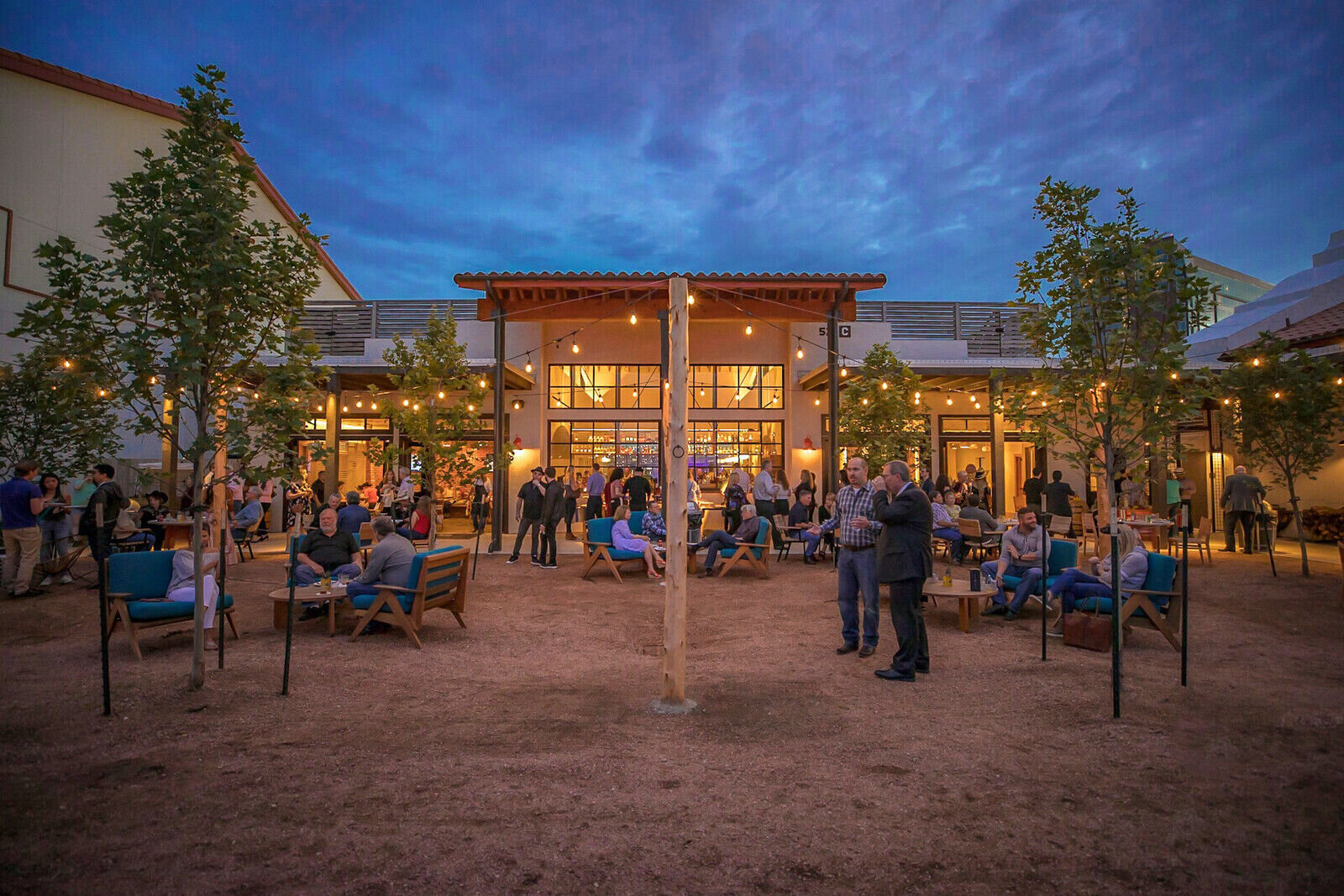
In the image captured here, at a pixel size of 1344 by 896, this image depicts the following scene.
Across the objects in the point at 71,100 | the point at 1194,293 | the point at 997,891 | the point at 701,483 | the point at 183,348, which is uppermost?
the point at 71,100

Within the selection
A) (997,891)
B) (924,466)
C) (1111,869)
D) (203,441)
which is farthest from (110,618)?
(924,466)

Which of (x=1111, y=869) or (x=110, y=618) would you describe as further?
(x=110, y=618)

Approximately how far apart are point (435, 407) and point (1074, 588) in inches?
381

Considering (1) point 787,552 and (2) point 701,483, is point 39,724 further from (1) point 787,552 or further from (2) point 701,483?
(2) point 701,483

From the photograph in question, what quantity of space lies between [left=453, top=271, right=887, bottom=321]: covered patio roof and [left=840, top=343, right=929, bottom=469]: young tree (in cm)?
153

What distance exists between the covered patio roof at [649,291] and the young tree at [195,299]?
868 centimetres

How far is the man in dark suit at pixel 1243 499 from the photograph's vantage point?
1241cm

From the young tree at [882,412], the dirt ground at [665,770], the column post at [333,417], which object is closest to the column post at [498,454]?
the column post at [333,417]

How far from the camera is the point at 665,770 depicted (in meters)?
3.73

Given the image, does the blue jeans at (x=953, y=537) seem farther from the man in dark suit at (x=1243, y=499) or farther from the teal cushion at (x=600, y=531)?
the man in dark suit at (x=1243, y=499)

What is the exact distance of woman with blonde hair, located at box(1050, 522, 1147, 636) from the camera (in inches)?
247

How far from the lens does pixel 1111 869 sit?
110 inches

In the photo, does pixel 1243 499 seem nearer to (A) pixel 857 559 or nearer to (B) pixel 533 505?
(A) pixel 857 559

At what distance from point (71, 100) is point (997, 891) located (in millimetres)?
20186
